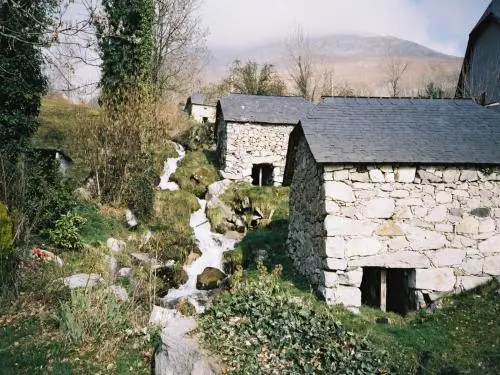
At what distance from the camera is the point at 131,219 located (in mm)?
12961

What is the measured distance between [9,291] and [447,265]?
8.04 metres

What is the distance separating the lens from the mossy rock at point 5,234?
6.62 metres

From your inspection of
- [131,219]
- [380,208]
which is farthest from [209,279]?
[380,208]

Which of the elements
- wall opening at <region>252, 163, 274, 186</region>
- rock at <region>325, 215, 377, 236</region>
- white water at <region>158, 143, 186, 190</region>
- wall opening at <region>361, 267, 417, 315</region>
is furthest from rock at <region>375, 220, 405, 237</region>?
wall opening at <region>252, 163, 274, 186</region>

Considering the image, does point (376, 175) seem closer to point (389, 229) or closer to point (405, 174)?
point (405, 174)

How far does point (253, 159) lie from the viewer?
1858cm

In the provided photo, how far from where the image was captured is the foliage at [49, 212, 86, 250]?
9.70m

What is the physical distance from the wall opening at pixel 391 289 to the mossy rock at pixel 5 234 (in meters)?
7.07

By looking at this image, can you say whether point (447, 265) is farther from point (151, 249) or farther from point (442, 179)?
point (151, 249)

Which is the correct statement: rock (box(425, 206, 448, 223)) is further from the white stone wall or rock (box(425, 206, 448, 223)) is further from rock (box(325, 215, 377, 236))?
the white stone wall

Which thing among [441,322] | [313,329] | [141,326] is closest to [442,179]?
[441,322]

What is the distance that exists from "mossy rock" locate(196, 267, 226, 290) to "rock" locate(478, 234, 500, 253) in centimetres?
679

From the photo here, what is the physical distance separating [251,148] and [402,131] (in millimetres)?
11087

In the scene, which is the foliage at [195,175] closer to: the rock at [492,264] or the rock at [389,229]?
the rock at [389,229]
